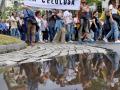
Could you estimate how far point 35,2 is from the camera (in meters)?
19.0

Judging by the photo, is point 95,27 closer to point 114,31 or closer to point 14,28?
point 114,31

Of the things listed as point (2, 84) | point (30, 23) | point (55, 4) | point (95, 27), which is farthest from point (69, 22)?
point (2, 84)

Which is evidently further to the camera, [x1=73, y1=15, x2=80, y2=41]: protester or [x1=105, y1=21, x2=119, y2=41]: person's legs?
[x1=73, y1=15, x2=80, y2=41]: protester

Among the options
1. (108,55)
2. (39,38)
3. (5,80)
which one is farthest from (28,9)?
(5,80)

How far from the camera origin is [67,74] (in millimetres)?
8836

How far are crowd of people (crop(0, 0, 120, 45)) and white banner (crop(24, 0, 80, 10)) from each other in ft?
1.11

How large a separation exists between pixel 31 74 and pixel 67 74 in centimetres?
68

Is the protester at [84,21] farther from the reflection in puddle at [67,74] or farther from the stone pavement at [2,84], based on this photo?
the stone pavement at [2,84]

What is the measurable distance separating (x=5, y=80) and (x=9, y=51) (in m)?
5.74

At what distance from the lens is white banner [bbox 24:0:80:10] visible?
18872 mm

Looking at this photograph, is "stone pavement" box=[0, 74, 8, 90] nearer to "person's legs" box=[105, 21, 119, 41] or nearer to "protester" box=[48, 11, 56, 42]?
"person's legs" box=[105, 21, 119, 41]

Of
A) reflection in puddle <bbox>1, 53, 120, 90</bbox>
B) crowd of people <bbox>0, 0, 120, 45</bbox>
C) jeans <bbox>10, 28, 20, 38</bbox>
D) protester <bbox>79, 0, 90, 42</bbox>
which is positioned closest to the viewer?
reflection in puddle <bbox>1, 53, 120, 90</bbox>

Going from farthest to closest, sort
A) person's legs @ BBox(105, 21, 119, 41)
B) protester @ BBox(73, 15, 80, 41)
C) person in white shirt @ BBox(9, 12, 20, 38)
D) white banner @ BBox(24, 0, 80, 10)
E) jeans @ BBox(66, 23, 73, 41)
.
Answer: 1. person in white shirt @ BBox(9, 12, 20, 38)
2. jeans @ BBox(66, 23, 73, 41)
3. protester @ BBox(73, 15, 80, 41)
4. person's legs @ BBox(105, 21, 119, 41)
5. white banner @ BBox(24, 0, 80, 10)

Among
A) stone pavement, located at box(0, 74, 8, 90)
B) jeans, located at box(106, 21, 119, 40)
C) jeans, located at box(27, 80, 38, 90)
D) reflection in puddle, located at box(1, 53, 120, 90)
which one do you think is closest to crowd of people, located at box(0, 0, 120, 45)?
jeans, located at box(106, 21, 119, 40)
